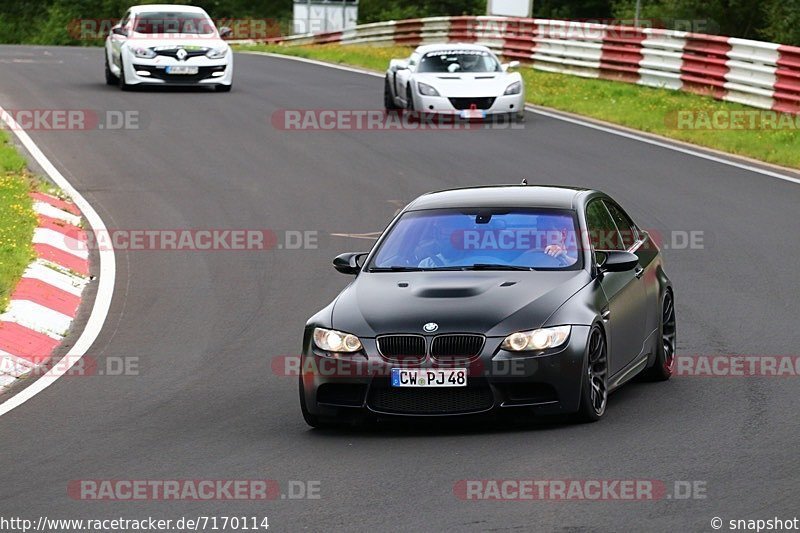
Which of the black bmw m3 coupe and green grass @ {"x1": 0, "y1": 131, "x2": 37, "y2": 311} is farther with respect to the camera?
green grass @ {"x1": 0, "y1": 131, "x2": 37, "y2": 311}

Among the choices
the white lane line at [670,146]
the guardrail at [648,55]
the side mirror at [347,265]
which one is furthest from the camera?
→ the guardrail at [648,55]

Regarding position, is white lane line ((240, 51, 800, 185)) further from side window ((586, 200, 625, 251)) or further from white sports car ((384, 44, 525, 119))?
side window ((586, 200, 625, 251))

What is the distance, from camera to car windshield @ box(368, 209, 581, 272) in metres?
9.80

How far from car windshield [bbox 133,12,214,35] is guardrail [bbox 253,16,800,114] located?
767 cm

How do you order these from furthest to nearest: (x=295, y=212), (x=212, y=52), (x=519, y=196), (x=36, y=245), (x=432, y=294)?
(x=212, y=52) < (x=295, y=212) < (x=36, y=245) < (x=519, y=196) < (x=432, y=294)

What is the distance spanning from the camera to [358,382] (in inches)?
352

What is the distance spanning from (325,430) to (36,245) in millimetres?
6770

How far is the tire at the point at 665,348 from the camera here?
10.5 meters

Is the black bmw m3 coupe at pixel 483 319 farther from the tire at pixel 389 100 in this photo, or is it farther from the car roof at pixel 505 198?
the tire at pixel 389 100

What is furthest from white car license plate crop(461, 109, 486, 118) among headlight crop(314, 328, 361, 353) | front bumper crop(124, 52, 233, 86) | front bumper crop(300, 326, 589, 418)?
front bumper crop(300, 326, 589, 418)

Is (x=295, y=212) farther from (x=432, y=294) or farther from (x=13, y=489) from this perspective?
(x=13, y=489)

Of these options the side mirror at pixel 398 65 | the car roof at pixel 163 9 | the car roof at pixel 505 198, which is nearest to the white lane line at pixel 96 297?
the car roof at pixel 505 198

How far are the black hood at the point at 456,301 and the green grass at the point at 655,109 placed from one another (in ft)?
41.8

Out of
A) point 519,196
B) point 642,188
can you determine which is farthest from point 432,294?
point 642,188
